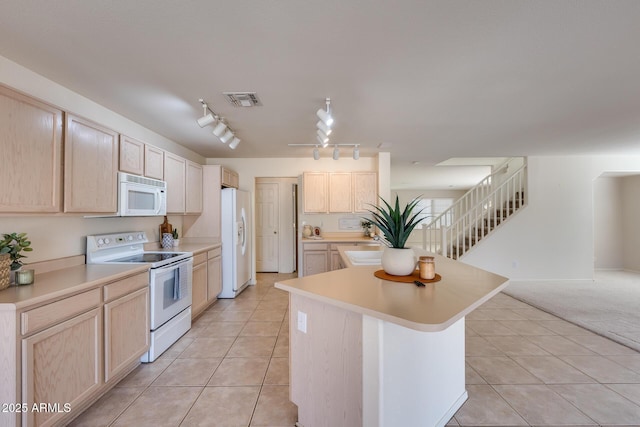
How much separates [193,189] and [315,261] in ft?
7.19

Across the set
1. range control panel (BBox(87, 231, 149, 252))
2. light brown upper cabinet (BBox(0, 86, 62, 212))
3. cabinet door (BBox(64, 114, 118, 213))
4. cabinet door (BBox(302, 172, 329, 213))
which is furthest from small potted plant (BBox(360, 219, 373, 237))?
light brown upper cabinet (BBox(0, 86, 62, 212))

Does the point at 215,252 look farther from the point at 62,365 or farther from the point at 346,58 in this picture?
the point at 346,58

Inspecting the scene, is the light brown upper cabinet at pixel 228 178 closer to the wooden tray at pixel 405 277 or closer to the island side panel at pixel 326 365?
the island side panel at pixel 326 365

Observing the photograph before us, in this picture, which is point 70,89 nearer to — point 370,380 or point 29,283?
point 29,283

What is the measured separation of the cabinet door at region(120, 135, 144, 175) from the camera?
2.44 m

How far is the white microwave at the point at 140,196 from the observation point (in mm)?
2410

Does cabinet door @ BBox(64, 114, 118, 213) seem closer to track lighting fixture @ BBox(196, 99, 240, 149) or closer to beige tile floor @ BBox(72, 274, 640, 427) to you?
track lighting fixture @ BBox(196, 99, 240, 149)

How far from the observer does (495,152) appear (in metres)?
4.63

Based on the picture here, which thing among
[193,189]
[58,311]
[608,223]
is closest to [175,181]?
[193,189]

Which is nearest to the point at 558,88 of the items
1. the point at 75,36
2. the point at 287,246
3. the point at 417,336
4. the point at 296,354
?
the point at 417,336

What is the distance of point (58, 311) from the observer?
4.98ft

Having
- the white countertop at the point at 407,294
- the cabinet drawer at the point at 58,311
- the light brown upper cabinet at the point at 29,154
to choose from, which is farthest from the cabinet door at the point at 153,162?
the white countertop at the point at 407,294

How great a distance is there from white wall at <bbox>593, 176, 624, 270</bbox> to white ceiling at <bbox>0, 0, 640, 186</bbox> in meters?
3.84

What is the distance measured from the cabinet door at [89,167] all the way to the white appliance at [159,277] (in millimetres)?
479
